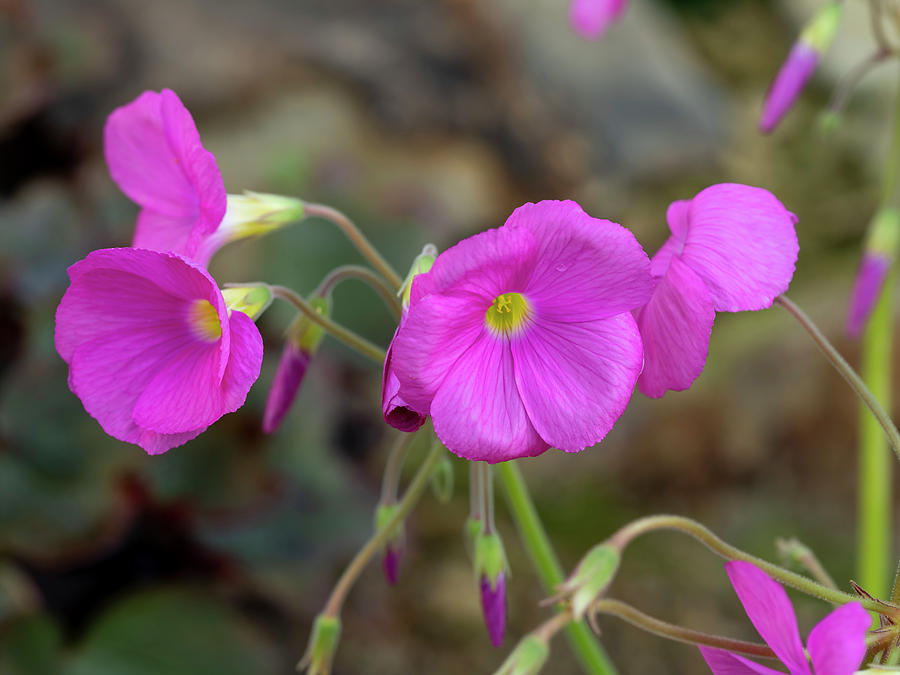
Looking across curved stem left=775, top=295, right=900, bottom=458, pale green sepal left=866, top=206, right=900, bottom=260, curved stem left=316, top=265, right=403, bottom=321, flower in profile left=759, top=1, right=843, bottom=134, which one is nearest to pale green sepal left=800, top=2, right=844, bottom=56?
flower in profile left=759, top=1, right=843, bottom=134

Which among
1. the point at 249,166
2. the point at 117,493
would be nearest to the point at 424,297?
the point at 117,493

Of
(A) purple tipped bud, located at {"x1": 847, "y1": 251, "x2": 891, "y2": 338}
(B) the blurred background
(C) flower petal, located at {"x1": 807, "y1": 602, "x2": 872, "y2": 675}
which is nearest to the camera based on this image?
(C) flower petal, located at {"x1": 807, "y1": 602, "x2": 872, "y2": 675}

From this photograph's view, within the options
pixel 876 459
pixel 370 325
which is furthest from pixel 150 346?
pixel 370 325

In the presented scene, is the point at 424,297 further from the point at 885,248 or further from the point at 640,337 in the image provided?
the point at 885,248

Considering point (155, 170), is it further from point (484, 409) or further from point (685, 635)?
point (685, 635)

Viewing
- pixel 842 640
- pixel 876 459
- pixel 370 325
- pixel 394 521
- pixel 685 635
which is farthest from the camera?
pixel 370 325

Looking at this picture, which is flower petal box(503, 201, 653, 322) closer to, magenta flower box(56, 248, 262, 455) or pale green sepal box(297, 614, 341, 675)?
magenta flower box(56, 248, 262, 455)
